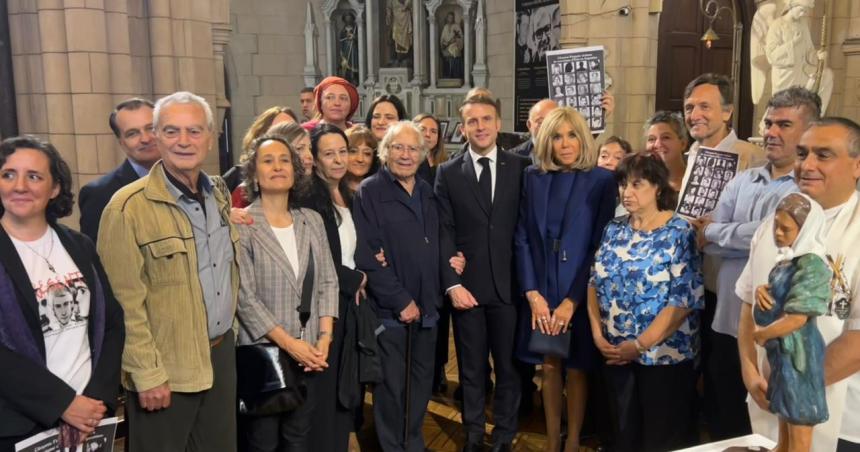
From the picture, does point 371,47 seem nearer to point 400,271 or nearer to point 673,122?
point 673,122

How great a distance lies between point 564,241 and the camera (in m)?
3.14

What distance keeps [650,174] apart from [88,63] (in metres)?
3.27

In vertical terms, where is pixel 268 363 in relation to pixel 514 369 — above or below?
above

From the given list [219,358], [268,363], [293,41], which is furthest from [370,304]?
[293,41]

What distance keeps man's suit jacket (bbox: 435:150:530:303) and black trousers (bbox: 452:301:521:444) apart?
10cm

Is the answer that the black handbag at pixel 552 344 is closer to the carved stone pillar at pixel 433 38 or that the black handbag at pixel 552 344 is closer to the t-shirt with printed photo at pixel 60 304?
the t-shirt with printed photo at pixel 60 304

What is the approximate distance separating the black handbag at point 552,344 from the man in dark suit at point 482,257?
0.74 ft

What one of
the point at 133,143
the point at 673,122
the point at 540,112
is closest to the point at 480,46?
the point at 540,112

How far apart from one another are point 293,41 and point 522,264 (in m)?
8.02

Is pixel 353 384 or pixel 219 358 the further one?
pixel 353 384

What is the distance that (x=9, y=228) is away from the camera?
197 cm

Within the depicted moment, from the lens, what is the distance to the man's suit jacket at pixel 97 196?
2568 millimetres

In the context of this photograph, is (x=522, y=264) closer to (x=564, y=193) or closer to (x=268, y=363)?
(x=564, y=193)

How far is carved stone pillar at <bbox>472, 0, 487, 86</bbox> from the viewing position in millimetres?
9023
